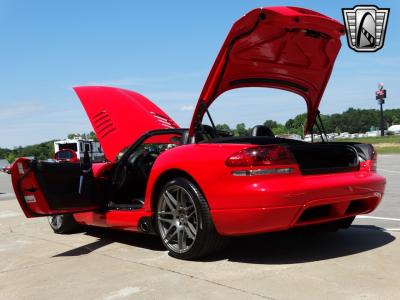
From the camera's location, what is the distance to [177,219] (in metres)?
4.32

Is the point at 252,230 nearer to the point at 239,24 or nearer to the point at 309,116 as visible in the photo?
the point at 239,24

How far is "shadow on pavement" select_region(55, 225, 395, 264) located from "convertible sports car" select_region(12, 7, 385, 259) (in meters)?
0.24

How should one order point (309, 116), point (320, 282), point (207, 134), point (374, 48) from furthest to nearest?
point (374, 48) < point (309, 116) < point (207, 134) < point (320, 282)

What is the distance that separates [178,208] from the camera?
4301mm

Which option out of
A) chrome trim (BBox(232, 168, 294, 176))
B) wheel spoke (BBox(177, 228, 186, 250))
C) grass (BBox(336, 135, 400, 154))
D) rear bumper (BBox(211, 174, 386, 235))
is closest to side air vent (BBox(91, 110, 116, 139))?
wheel spoke (BBox(177, 228, 186, 250))

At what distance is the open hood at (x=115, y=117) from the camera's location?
5.52m

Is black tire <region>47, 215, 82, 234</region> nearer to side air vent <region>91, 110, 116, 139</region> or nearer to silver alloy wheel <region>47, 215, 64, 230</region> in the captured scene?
silver alloy wheel <region>47, 215, 64, 230</region>

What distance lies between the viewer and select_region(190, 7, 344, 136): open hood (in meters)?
3.84

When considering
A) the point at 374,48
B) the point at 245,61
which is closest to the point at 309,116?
the point at 245,61

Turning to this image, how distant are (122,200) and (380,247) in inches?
110

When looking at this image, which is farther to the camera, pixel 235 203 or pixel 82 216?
pixel 82 216

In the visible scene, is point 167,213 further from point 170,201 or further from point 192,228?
point 192,228

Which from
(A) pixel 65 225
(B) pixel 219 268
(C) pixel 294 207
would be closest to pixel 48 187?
(A) pixel 65 225

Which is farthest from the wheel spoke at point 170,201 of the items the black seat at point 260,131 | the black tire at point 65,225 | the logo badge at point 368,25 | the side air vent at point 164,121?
the logo badge at point 368,25
